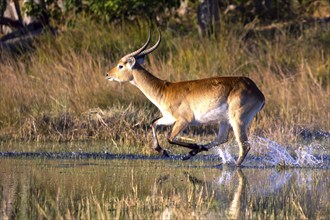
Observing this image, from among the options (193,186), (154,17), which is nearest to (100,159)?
(193,186)

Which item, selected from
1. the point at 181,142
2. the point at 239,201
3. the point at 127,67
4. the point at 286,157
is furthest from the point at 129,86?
the point at 239,201

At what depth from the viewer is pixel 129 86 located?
1464 centimetres

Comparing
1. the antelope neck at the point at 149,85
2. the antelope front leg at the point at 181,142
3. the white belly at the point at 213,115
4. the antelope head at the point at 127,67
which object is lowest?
the antelope front leg at the point at 181,142

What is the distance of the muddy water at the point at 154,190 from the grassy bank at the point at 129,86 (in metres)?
1.66

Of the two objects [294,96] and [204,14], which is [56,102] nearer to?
[294,96]

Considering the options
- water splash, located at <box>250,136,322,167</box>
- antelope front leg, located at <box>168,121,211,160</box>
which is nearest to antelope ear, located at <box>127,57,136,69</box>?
antelope front leg, located at <box>168,121,211,160</box>

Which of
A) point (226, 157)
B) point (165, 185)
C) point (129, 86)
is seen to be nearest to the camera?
point (165, 185)

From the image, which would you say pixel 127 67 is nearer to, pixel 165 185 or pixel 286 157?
pixel 286 157

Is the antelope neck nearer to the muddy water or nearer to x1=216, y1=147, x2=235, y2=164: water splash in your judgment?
the muddy water

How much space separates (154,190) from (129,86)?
6141 mm

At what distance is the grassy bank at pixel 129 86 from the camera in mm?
13023

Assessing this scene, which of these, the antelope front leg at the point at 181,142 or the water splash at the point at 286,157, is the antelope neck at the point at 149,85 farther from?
the water splash at the point at 286,157

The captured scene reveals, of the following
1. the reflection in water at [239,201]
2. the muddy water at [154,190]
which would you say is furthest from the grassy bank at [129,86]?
the reflection in water at [239,201]

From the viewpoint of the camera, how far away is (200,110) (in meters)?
10.7
